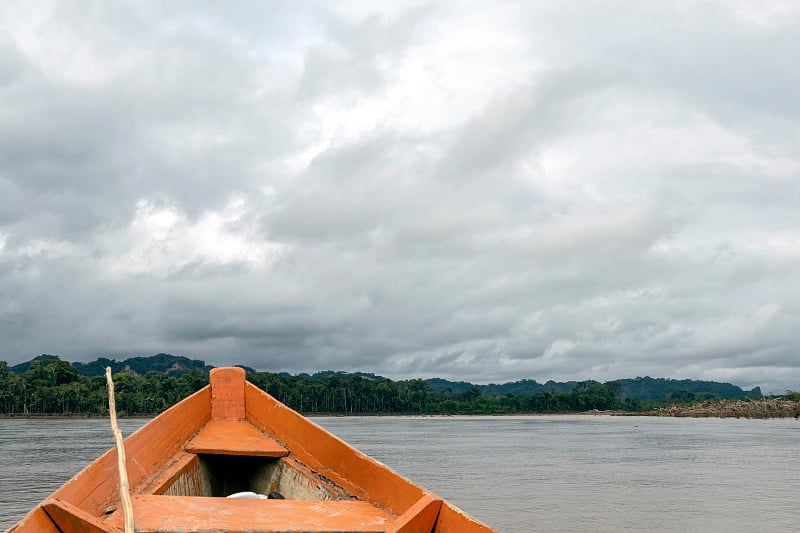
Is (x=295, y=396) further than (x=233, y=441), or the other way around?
(x=295, y=396)

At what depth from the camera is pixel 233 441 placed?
827 cm

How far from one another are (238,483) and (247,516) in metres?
4.25

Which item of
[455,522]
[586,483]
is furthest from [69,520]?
[586,483]

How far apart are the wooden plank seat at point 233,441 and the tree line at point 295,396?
10924 cm

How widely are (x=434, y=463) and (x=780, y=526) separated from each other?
21447mm

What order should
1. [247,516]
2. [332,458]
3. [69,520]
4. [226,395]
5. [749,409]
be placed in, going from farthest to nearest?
[749,409] → [226,395] → [332,458] → [247,516] → [69,520]

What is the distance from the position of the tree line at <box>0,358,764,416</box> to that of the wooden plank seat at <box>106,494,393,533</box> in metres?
113

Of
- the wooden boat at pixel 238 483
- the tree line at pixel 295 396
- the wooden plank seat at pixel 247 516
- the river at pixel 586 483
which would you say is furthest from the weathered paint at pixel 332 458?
the tree line at pixel 295 396

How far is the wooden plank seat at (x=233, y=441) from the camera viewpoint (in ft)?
25.9

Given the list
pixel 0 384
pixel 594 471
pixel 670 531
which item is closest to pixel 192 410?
pixel 670 531

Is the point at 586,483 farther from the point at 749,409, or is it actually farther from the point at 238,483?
the point at 749,409

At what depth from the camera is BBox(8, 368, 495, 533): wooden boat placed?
4902 mm

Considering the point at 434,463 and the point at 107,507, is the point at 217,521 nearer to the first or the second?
the point at 107,507

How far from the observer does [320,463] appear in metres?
7.64
